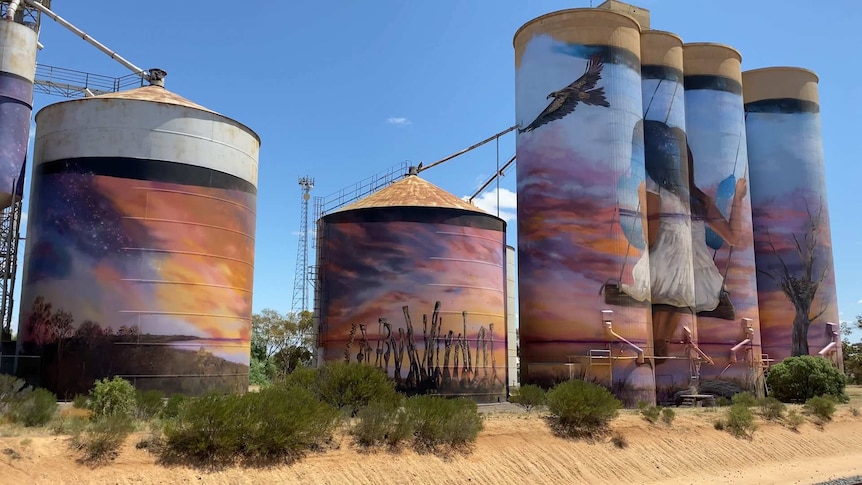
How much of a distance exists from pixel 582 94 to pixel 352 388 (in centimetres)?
2197

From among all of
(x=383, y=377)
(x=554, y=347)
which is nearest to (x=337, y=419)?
(x=383, y=377)

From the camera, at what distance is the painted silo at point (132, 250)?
25.9 metres

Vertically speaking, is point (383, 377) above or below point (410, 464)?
above

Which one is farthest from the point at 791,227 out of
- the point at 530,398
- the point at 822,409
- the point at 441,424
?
the point at 441,424

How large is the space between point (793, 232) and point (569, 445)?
113ft

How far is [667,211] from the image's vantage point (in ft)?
129

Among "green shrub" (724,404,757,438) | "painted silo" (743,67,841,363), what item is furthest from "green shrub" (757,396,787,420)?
"painted silo" (743,67,841,363)

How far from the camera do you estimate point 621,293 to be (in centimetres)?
3509

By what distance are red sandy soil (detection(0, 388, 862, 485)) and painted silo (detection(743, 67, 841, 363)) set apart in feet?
51.1

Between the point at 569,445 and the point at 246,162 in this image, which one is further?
the point at 246,162

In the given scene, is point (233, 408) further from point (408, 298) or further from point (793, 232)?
point (793, 232)

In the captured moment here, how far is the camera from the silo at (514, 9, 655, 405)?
114 feet

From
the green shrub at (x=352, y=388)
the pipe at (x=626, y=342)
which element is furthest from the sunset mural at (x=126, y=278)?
the pipe at (x=626, y=342)

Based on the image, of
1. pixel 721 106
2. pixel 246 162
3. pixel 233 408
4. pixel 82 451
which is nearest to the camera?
pixel 82 451
